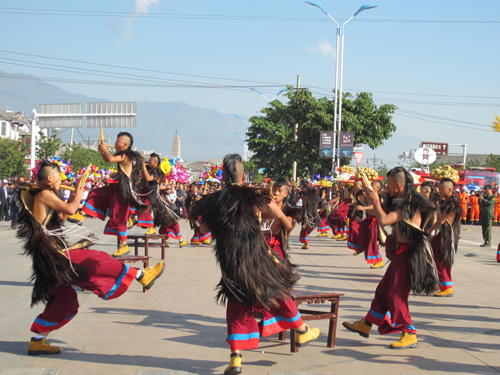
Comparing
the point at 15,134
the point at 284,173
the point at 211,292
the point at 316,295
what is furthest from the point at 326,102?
the point at 15,134

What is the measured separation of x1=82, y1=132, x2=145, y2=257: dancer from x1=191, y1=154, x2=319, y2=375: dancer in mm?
4354

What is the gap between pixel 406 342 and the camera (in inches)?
202

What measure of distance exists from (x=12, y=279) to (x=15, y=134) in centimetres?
6920

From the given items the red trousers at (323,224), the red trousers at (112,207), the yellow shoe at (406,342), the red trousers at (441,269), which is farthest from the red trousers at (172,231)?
the yellow shoe at (406,342)

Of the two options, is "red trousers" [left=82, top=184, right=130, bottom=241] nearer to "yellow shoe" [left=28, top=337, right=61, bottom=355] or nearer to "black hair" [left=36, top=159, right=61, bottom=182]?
"black hair" [left=36, top=159, right=61, bottom=182]

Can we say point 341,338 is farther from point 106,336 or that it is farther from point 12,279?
point 12,279

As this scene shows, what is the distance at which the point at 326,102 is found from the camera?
109ft

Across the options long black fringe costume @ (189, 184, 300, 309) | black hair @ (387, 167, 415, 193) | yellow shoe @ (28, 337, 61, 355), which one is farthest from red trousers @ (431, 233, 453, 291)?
yellow shoe @ (28, 337, 61, 355)

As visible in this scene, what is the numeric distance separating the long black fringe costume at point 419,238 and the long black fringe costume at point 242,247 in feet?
5.07

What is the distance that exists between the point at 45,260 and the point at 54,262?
0.10m

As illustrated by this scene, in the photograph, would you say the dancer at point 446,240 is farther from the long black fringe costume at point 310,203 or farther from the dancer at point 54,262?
the long black fringe costume at point 310,203

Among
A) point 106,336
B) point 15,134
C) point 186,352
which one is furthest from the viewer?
point 15,134

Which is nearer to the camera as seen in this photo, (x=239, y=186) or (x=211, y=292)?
(x=239, y=186)

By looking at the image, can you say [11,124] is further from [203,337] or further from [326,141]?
[203,337]
